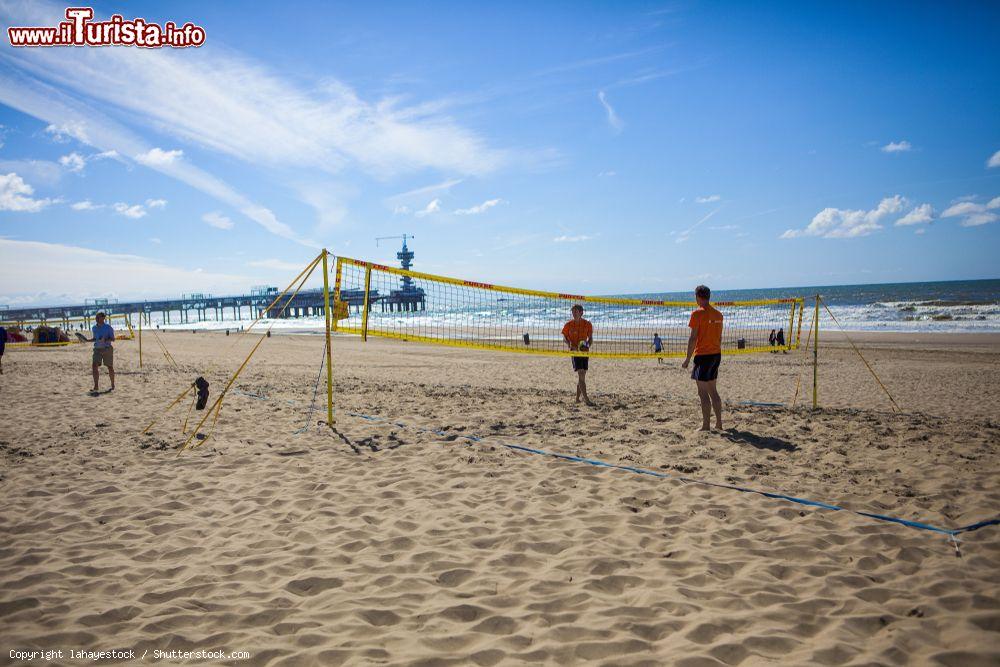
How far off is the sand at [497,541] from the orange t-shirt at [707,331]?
3.56 ft

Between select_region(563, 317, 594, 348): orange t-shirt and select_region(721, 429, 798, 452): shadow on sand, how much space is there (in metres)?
2.87

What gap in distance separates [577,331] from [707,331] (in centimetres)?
262

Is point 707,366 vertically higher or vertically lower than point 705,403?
higher

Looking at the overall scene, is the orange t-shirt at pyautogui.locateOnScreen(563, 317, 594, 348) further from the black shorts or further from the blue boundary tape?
the blue boundary tape

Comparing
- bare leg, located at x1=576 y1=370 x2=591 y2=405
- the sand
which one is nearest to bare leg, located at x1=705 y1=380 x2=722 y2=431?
the sand

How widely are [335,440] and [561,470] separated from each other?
287 centimetres

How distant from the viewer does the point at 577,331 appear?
27.8 feet

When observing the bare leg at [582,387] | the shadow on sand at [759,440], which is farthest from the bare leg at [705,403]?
the bare leg at [582,387]

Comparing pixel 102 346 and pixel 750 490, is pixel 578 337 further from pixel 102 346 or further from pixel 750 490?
pixel 102 346

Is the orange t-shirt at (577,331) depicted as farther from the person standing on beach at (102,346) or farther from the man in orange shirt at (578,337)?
the person standing on beach at (102,346)

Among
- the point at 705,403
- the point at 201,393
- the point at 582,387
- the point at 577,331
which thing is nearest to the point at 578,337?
the point at 577,331

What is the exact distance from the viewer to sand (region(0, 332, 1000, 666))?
8.10ft

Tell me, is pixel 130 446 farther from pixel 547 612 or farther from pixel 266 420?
pixel 547 612

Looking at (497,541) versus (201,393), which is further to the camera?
(201,393)
